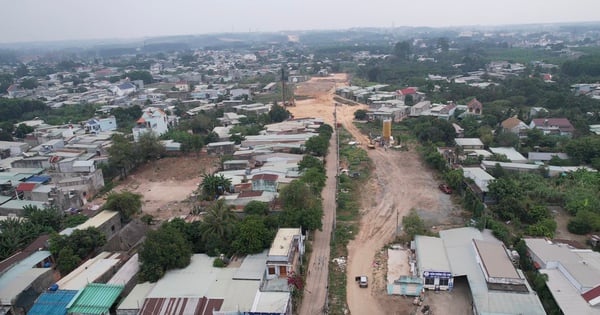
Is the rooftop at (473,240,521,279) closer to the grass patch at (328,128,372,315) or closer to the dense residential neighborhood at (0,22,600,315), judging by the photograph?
the dense residential neighborhood at (0,22,600,315)

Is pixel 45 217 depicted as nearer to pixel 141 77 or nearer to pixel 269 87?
pixel 269 87

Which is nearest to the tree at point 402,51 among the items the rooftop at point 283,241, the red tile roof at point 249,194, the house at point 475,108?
the house at point 475,108

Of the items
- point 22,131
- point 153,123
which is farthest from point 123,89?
point 153,123

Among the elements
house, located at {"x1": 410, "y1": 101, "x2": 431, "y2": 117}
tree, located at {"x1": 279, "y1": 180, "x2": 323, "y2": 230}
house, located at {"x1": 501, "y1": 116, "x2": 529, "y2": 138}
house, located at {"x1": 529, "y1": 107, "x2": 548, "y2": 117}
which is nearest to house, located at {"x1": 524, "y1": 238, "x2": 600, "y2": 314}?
tree, located at {"x1": 279, "y1": 180, "x2": 323, "y2": 230}

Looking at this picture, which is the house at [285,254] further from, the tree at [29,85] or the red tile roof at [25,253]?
the tree at [29,85]

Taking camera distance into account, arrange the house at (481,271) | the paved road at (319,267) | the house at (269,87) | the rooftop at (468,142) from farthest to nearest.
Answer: the house at (269,87) < the rooftop at (468,142) < the paved road at (319,267) < the house at (481,271)

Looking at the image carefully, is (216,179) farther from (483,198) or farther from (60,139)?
(60,139)
